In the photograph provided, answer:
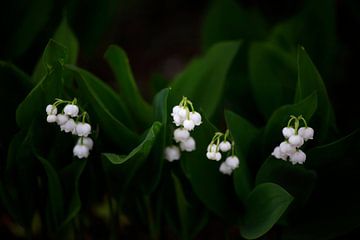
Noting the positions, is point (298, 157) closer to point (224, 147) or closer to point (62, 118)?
point (224, 147)

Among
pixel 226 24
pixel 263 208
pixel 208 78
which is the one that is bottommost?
pixel 263 208

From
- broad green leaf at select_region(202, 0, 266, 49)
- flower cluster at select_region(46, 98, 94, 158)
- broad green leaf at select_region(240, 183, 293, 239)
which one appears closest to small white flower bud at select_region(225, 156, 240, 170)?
broad green leaf at select_region(240, 183, 293, 239)

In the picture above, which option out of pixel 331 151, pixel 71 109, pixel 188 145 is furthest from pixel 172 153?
pixel 331 151

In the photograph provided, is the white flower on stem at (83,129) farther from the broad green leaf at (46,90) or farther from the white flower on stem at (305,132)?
the white flower on stem at (305,132)

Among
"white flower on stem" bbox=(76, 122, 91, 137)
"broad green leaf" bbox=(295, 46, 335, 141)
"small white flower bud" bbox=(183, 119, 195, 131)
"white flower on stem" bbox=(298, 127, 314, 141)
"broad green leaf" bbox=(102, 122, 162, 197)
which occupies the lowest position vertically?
"broad green leaf" bbox=(102, 122, 162, 197)

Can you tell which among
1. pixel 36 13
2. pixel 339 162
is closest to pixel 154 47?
pixel 36 13

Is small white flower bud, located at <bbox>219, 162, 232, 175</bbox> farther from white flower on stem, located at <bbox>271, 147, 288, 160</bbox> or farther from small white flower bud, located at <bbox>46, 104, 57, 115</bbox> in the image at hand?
small white flower bud, located at <bbox>46, 104, 57, 115</bbox>

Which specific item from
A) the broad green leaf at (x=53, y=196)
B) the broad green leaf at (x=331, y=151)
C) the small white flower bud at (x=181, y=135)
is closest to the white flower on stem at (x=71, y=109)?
the broad green leaf at (x=53, y=196)
